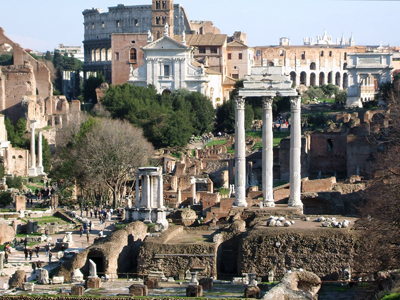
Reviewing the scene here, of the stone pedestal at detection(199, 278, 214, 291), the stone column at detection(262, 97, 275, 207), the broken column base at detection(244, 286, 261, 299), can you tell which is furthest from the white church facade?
the broken column base at detection(244, 286, 261, 299)

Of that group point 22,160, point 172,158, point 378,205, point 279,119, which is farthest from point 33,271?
point 279,119

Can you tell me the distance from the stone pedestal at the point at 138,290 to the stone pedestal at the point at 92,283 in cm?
163

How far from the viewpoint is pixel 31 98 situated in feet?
244

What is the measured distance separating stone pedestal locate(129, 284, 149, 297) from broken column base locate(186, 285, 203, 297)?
2.98 feet

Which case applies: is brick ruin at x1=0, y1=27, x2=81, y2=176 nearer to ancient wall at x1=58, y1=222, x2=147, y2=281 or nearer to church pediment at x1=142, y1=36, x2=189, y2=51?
church pediment at x1=142, y1=36, x2=189, y2=51

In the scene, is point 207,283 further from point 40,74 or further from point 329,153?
point 40,74

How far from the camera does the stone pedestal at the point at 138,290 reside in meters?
23.6

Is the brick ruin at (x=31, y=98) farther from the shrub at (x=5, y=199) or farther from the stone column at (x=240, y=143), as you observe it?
the stone column at (x=240, y=143)

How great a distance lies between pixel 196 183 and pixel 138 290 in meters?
24.8

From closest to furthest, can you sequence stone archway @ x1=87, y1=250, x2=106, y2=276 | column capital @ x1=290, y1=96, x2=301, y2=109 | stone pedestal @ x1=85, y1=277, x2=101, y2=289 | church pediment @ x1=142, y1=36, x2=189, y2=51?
stone pedestal @ x1=85, y1=277, x2=101, y2=289, stone archway @ x1=87, y1=250, x2=106, y2=276, column capital @ x1=290, y1=96, x2=301, y2=109, church pediment @ x1=142, y1=36, x2=189, y2=51

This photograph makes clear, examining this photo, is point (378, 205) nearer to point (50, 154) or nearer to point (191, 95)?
point (50, 154)

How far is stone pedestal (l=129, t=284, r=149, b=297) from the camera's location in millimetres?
23562

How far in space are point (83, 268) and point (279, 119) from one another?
45.2 meters

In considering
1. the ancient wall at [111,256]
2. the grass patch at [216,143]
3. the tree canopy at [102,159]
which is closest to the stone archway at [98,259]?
the ancient wall at [111,256]
